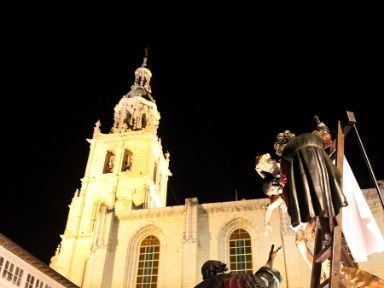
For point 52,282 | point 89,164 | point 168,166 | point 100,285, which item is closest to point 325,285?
point 52,282

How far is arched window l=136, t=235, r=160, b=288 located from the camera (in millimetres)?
25516

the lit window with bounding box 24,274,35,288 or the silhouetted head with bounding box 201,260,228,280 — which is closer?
the silhouetted head with bounding box 201,260,228,280

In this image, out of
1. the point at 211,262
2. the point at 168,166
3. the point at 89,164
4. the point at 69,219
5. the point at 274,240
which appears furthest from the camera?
the point at 168,166

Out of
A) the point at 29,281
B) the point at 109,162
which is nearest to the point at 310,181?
the point at 29,281

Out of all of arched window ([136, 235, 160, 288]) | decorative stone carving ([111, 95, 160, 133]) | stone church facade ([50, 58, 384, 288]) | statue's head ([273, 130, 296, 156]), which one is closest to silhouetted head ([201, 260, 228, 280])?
statue's head ([273, 130, 296, 156])

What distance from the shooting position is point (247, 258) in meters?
24.9

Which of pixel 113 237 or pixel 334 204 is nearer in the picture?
pixel 334 204

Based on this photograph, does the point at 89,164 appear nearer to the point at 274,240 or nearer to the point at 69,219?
the point at 69,219

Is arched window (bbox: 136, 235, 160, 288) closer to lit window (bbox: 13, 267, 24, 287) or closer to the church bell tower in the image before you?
the church bell tower

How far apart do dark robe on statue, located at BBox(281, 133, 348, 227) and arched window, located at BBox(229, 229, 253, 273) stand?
22116 mm

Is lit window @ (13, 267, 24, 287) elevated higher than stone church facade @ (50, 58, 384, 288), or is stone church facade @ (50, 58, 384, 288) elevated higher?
stone church facade @ (50, 58, 384, 288)

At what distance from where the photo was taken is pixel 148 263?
26.2 meters

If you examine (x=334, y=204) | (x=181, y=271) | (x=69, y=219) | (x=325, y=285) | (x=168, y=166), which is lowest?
(x=325, y=285)

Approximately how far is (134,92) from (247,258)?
2759cm
